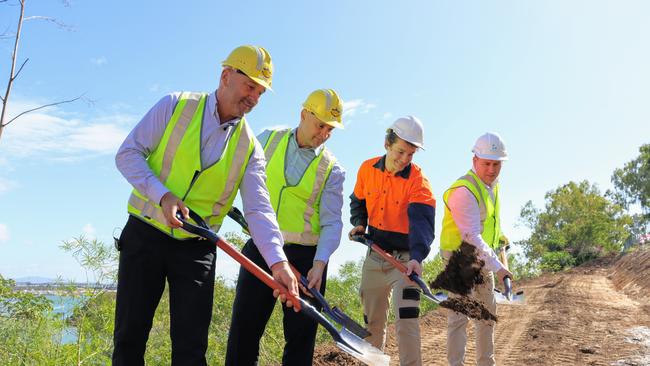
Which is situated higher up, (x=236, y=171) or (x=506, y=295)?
(x=236, y=171)

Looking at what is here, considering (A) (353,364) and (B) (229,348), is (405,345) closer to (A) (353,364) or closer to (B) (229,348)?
(B) (229,348)

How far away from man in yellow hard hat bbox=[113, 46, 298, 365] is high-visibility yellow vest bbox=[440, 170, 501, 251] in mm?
2002

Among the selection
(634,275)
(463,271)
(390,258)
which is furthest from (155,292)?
(634,275)

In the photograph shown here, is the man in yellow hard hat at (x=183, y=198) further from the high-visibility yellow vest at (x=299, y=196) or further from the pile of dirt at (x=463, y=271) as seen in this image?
the pile of dirt at (x=463, y=271)

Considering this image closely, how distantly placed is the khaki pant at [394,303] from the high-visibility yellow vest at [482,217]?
489 mm

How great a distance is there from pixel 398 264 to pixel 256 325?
4.00 feet

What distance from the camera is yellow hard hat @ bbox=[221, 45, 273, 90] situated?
2.96m

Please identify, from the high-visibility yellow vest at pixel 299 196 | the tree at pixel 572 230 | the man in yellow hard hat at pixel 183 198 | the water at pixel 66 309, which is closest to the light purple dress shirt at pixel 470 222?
the high-visibility yellow vest at pixel 299 196

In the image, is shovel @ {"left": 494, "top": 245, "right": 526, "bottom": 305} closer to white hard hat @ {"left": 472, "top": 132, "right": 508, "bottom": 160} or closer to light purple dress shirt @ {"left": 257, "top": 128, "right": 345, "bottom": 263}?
white hard hat @ {"left": 472, "top": 132, "right": 508, "bottom": 160}

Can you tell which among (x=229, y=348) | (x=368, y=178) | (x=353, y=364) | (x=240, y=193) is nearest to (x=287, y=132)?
(x=240, y=193)

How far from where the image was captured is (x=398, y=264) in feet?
13.8

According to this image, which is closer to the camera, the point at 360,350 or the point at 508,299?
the point at 360,350

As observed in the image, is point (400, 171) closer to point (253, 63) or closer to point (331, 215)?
point (331, 215)

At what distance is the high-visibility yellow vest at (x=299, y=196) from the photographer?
359 cm
